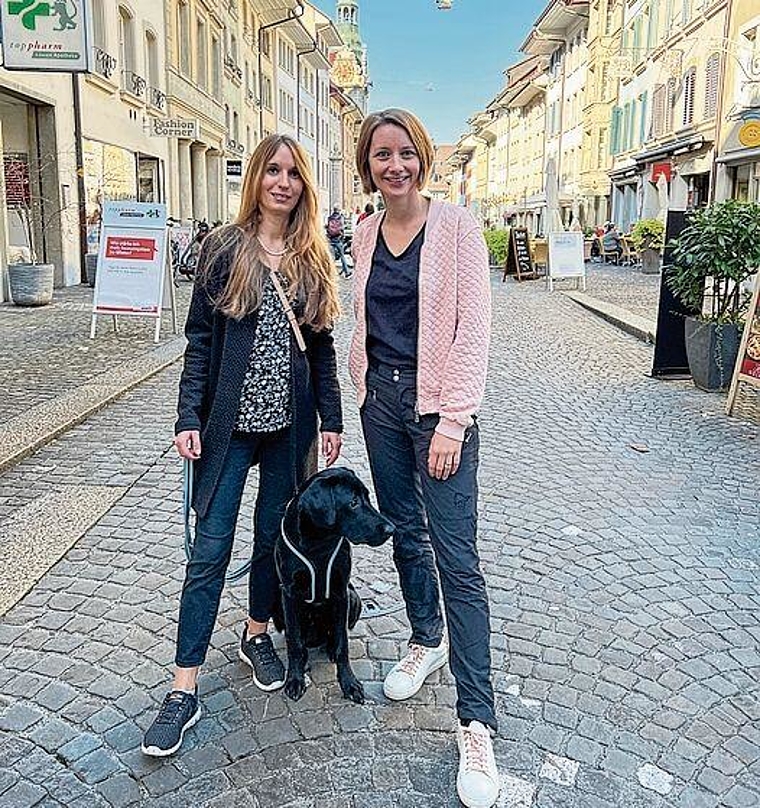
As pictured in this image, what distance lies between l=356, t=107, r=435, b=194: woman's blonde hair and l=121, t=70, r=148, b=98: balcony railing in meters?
21.0

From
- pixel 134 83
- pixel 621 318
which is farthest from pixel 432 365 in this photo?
pixel 134 83

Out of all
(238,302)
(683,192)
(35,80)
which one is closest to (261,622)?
(238,302)

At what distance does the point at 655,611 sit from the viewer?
3.85 metres

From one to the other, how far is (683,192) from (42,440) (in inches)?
1164

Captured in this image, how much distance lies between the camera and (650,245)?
28.4 metres

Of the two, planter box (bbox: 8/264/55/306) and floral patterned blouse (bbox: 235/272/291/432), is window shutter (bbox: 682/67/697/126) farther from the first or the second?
floral patterned blouse (bbox: 235/272/291/432)

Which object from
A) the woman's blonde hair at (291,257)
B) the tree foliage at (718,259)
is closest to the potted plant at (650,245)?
the tree foliage at (718,259)

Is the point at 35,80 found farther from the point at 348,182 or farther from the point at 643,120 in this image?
the point at 348,182

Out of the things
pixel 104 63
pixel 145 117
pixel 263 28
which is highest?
pixel 263 28

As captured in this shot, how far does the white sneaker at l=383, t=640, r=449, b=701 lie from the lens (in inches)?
122

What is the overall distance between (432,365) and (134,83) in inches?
879

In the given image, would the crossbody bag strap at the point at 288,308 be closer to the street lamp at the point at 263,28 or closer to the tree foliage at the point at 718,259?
the tree foliage at the point at 718,259

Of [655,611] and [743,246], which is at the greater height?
[743,246]

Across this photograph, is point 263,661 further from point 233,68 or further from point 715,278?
point 233,68
